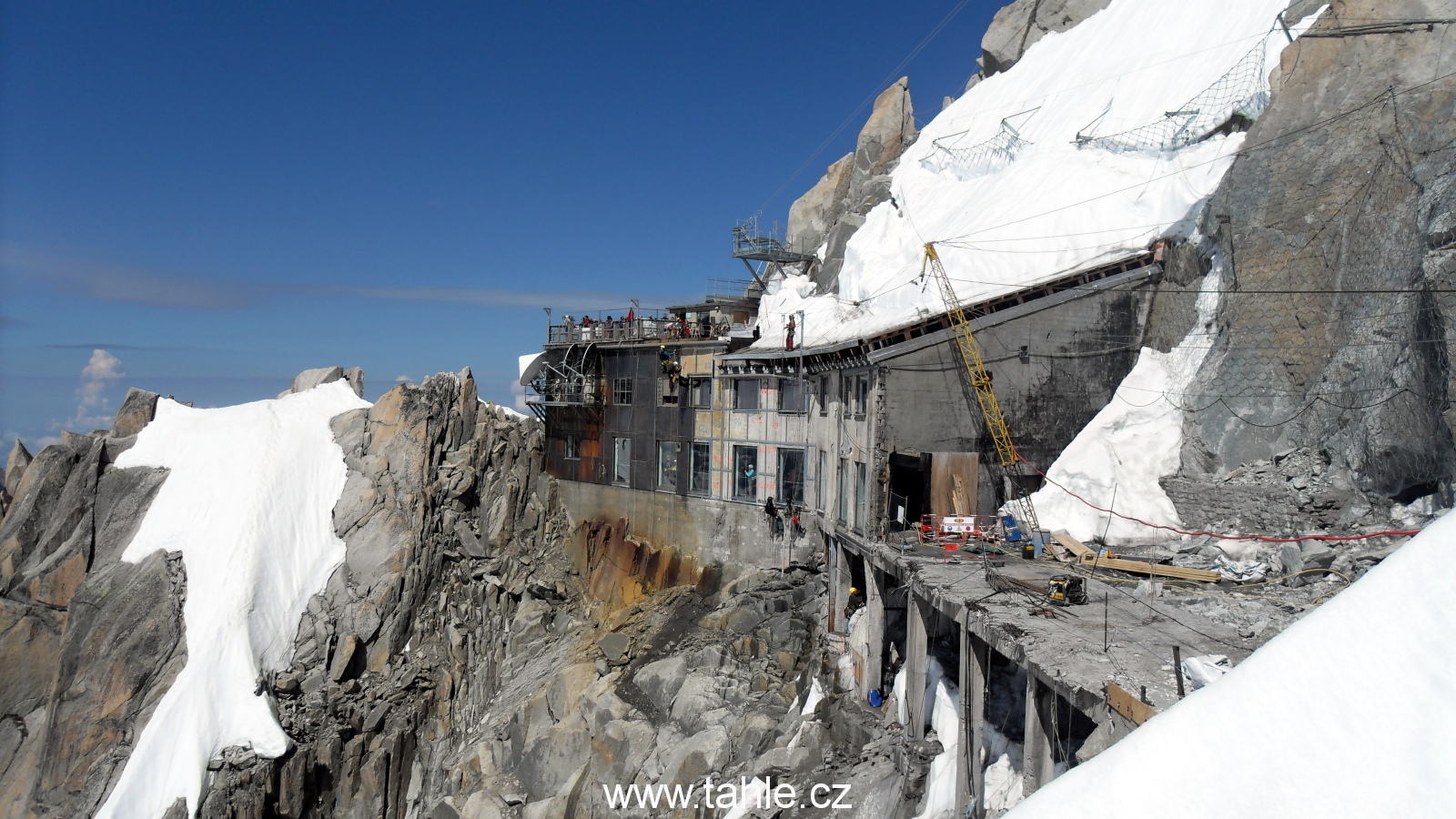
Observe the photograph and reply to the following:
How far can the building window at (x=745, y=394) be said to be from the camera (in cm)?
3247

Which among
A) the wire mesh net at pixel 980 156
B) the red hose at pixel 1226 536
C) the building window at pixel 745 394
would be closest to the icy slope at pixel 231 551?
the building window at pixel 745 394

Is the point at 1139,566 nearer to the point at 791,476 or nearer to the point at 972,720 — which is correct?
the point at 972,720

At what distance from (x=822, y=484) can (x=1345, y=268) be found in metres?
17.0

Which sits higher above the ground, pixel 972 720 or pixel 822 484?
pixel 822 484

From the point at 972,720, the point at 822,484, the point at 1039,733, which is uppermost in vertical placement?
A: the point at 822,484

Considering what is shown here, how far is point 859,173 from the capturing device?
4372 centimetres

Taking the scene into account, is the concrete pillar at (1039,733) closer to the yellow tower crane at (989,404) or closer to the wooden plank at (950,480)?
the wooden plank at (950,480)

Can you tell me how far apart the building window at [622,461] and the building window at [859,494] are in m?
14.7

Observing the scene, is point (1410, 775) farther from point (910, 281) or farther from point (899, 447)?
point (910, 281)

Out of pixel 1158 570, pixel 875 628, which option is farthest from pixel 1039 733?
pixel 875 628

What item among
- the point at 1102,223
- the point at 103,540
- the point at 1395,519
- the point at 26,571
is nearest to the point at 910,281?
the point at 1102,223

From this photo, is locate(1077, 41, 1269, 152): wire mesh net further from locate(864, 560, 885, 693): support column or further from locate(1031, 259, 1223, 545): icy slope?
locate(864, 560, 885, 693): support column

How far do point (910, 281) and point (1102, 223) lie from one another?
7.13 metres

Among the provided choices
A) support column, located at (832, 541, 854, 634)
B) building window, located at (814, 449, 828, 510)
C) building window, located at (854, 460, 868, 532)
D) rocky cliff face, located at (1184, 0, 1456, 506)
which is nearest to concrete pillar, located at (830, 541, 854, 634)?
support column, located at (832, 541, 854, 634)
